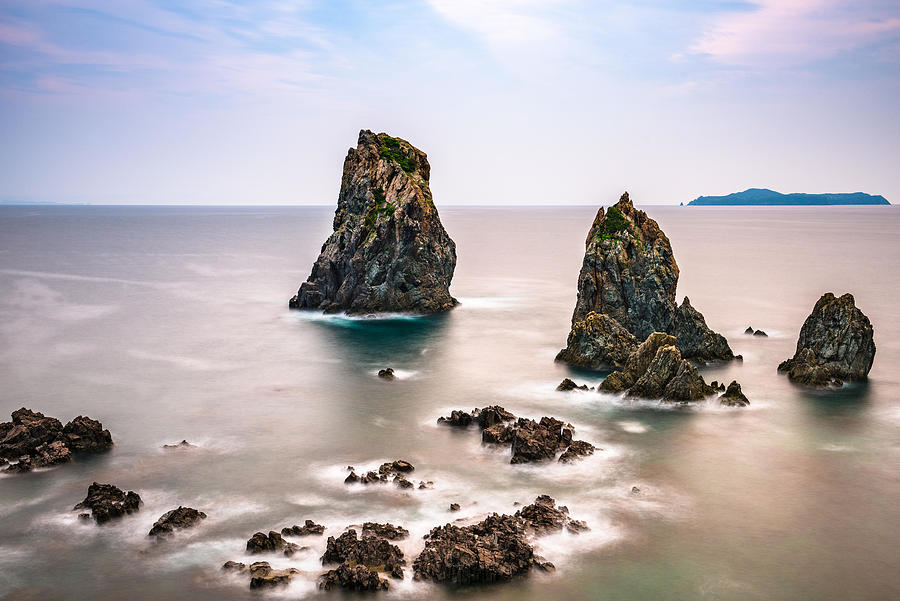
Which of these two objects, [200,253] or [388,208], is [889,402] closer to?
[388,208]

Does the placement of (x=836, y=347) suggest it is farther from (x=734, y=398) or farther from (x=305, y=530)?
(x=305, y=530)

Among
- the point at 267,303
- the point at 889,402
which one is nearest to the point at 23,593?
the point at 889,402

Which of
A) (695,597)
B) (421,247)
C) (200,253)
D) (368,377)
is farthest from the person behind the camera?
(200,253)

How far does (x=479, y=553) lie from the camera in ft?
77.0

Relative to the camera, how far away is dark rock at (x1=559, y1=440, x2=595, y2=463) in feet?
107

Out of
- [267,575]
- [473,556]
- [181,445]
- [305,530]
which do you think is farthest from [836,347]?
[181,445]

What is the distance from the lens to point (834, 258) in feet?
419

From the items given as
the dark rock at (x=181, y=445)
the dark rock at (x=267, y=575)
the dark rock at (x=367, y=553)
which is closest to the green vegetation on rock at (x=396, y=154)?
the dark rock at (x=181, y=445)

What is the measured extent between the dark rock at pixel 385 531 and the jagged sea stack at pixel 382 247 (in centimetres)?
4425

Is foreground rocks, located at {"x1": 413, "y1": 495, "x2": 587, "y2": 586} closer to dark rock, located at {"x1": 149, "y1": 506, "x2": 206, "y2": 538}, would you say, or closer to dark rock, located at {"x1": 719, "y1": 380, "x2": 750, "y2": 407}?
dark rock, located at {"x1": 149, "y1": 506, "x2": 206, "y2": 538}

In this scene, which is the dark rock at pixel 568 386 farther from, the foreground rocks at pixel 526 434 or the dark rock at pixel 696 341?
the dark rock at pixel 696 341

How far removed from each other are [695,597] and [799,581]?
3.70m

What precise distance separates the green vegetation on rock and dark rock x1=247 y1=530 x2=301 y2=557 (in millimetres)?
53142

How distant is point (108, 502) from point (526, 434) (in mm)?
16923
